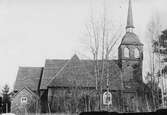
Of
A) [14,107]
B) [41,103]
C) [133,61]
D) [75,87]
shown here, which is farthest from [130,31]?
[14,107]

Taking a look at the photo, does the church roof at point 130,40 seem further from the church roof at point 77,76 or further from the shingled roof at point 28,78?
the shingled roof at point 28,78

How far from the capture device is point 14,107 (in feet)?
169

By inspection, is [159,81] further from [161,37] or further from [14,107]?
[14,107]

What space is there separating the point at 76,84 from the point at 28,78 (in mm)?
12815

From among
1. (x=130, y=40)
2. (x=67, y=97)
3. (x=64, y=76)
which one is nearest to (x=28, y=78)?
(x=64, y=76)

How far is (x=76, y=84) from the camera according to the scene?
1806 inches

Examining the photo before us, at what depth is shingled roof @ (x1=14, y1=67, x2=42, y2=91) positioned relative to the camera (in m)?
53.9

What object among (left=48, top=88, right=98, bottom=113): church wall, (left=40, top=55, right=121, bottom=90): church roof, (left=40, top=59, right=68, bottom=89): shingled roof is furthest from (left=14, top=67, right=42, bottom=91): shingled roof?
(left=48, top=88, right=98, bottom=113): church wall

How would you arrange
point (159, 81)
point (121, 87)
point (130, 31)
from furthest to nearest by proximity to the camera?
point (130, 31), point (121, 87), point (159, 81)

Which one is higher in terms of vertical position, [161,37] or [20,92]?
[161,37]

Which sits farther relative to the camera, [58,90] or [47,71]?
[47,71]

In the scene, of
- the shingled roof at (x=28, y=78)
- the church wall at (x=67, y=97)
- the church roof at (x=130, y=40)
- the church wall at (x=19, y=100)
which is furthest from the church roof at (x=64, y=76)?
the church roof at (x=130, y=40)

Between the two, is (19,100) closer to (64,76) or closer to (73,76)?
(64,76)

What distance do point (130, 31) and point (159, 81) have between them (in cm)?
2158
